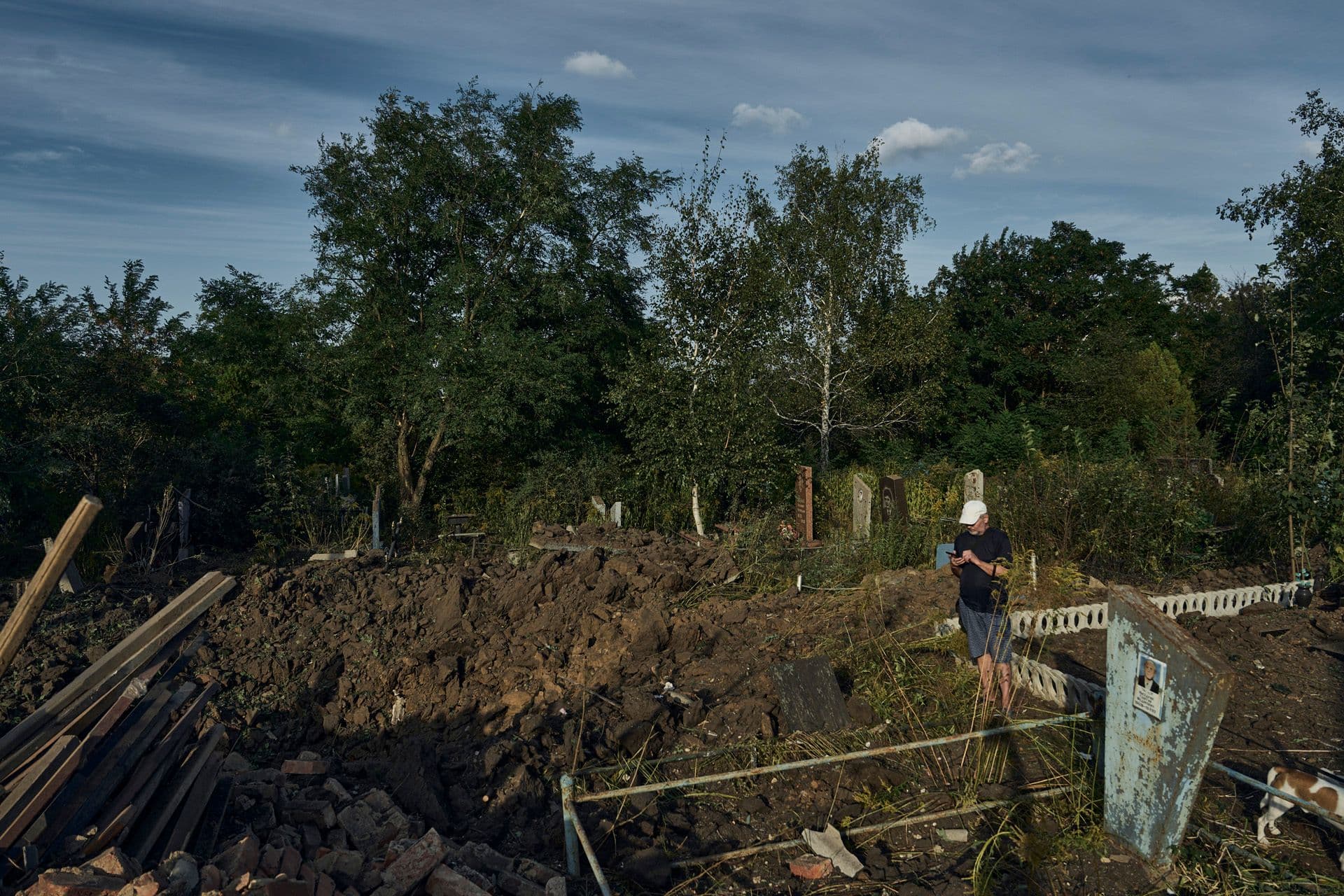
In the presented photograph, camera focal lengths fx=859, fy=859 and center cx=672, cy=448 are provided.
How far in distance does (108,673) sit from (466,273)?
13408 mm

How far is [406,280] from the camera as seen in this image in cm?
1808

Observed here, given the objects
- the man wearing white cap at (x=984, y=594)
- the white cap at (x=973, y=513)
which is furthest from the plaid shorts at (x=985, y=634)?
the white cap at (x=973, y=513)

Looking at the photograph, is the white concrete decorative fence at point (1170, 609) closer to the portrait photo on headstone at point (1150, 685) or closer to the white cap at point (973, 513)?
the white cap at point (973, 513)

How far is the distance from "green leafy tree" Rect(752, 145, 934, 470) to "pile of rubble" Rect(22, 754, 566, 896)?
16846 mm

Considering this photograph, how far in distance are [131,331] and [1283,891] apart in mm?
17505

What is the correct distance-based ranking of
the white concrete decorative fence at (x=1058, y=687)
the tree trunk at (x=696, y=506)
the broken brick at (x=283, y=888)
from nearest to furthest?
1. the broken brick at (x=283, y=888)
2. the white concrete decorative fence at (x=1058, y=687)
3. the tree trunk at (x=696, y=506)

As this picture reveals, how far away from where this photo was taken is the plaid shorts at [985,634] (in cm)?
609

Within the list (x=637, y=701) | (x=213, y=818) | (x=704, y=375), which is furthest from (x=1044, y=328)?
(x=213, y=818)

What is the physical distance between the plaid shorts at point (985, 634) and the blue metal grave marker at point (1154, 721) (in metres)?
1.52

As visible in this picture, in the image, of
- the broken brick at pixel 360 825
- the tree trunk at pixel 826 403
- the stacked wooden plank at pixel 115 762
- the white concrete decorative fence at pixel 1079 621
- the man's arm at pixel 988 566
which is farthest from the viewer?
the tree trunk at pixel 826 403

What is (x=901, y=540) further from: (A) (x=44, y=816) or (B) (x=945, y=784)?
(A) (x=44, y=816)

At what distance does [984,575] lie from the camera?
629 cm

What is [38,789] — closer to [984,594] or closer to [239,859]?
[239,859]

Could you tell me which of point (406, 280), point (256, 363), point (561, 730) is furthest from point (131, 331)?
point (561, 730)
